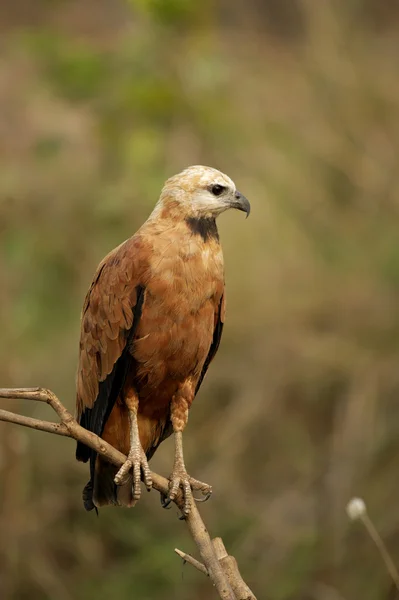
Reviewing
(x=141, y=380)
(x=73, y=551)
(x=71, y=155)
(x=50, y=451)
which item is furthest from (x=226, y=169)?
(x=141, y=380)

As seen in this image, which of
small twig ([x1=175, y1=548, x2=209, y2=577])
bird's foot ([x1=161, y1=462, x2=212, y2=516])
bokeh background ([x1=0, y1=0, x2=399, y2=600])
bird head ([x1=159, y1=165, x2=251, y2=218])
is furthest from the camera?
bokeh background ([x1=0, y1=0, x2=399, y2=600])

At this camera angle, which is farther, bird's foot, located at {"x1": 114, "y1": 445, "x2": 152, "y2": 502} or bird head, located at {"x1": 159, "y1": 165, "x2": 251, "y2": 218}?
bird head, located at {"x1": 159, "y1": 165, "x2": 251, "y2": 218}

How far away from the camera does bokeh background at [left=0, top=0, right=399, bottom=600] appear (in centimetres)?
796

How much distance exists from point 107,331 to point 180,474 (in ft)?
2.20

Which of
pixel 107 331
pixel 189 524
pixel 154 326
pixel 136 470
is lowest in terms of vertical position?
pixel 136 470

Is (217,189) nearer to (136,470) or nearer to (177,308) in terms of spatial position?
(177,308)

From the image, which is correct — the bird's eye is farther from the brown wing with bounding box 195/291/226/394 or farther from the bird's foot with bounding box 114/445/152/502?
the bird's foot with bounding box 114/445/152/502

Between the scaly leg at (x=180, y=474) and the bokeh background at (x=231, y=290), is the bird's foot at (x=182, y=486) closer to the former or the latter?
the scaly leg at (x=180, y=474)

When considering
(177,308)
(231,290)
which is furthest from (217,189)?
(231,290)

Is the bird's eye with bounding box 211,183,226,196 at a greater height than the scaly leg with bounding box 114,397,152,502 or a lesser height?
greater

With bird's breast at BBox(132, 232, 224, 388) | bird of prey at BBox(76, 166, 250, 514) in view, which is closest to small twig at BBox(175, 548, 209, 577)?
bird of prey at BBox(76, 166, 250, 514)

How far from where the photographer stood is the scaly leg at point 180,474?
4071mm

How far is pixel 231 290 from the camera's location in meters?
8.52

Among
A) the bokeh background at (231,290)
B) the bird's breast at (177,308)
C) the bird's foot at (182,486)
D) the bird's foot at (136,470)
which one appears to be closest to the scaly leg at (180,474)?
the bird's foot at (182,486)
